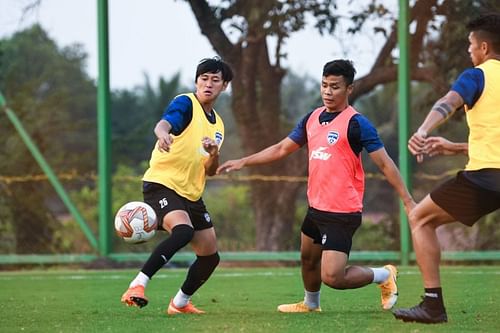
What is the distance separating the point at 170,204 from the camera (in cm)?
742

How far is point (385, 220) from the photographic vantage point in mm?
13180

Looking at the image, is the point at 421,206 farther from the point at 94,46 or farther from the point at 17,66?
the point at 17,66

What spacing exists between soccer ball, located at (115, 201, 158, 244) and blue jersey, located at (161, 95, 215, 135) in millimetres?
591

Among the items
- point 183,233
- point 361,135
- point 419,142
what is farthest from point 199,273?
point 419,142

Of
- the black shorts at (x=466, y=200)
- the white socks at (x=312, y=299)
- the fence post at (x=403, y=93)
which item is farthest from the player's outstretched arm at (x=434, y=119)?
the fence post at (x=403, y=93)

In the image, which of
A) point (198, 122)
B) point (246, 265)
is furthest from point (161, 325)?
point (246, 265)

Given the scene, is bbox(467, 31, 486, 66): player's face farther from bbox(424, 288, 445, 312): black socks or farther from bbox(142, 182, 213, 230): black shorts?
bbox(142, 182, 213, 230): black shorts

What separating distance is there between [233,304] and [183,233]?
3.54ft

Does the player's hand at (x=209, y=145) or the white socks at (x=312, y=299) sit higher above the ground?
the player's hand at (x=209, y=145)

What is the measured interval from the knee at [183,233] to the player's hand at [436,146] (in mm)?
1889

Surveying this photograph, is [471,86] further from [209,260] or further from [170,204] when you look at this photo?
[209,260]

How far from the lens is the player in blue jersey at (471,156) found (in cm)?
601

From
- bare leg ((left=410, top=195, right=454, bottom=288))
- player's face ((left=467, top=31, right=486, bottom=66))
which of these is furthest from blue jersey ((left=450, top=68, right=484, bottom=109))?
bare leg ((left=410, top=195, right=454, bottom=288))

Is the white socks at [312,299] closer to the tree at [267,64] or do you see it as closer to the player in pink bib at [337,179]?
the player in pink bib at [337,179]
